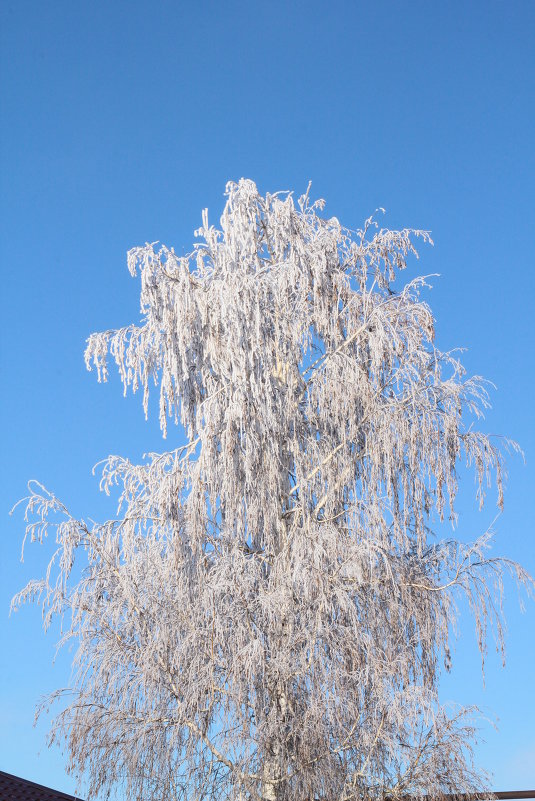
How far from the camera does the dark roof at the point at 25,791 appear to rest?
763cm

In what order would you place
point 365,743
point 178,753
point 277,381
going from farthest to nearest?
point 277,381
point 178,753
point 365,743

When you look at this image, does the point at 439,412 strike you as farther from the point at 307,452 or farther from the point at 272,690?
the point at 272,690

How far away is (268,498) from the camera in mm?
8109

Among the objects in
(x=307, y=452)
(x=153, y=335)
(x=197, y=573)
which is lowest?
(x=197, y=573)

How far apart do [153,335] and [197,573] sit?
7.44 ft

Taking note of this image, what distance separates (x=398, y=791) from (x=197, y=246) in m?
4.93

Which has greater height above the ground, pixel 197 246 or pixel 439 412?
pixel 197 246

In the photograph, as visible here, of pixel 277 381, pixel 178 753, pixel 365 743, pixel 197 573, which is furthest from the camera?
pixel 277 381

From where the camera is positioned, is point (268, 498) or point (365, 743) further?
point (268, 498)

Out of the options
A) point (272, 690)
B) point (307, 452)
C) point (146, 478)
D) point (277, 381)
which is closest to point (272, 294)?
point (277, 381)

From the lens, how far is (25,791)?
307 inches

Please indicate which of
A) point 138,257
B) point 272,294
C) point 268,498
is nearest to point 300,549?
point 268,498

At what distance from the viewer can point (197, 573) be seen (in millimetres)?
7852

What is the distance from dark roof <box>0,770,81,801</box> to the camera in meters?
7.63
